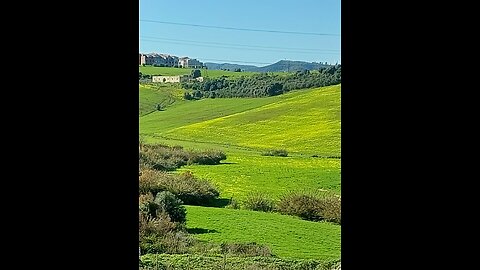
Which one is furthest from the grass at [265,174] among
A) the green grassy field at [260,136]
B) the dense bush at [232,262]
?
the dense bush at [232,262]

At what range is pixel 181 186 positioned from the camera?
1.88m

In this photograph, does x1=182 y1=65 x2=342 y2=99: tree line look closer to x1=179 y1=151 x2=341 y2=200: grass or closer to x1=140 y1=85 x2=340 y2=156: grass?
x1=140 y1=85 x2=340 y2=156: grass

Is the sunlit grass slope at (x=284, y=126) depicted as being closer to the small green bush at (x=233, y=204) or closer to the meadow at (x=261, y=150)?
the meadow at (x=261, y=150)

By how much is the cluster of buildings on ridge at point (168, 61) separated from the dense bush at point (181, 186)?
39cm

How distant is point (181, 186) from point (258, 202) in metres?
0.28

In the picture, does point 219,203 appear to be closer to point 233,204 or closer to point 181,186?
point 233,204

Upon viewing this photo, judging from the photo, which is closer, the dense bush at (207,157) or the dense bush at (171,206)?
the dense bush at (171,206)

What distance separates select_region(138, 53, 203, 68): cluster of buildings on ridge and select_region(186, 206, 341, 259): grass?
53cm

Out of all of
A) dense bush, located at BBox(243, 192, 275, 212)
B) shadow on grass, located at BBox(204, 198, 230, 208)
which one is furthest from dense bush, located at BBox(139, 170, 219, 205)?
dense bush, located at BBox(243, 192, 275, 212)

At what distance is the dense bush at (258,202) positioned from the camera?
6.15 ft
